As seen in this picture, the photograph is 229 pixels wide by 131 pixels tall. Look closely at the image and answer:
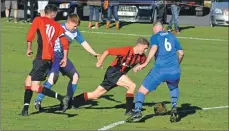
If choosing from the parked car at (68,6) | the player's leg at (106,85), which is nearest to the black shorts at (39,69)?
the player's leg at (106,85)

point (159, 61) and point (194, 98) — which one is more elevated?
point (159, 61)

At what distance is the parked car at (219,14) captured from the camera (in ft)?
100

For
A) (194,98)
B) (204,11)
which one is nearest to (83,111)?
(194,98)

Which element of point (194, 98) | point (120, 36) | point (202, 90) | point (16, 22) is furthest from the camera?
point (16, 22)

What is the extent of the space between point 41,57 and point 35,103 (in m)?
1.15

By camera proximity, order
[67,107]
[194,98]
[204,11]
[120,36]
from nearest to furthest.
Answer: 1. [67,107]
2. [194,98]
3. [120,36]
4. [204,11]

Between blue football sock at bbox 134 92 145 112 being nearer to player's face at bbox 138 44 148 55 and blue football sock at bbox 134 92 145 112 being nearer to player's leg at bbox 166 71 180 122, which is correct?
player's leg at bbox 166 71 180 122

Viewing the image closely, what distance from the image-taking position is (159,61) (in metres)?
12.6

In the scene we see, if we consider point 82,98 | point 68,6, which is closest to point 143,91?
point 82,98

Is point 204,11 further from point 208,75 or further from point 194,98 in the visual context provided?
point 194,98

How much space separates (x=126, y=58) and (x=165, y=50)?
2.90 ft

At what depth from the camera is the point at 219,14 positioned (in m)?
30.7

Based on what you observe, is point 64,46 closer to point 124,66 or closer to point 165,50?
point 124,66

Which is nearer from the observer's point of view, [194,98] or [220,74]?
[194,98]
